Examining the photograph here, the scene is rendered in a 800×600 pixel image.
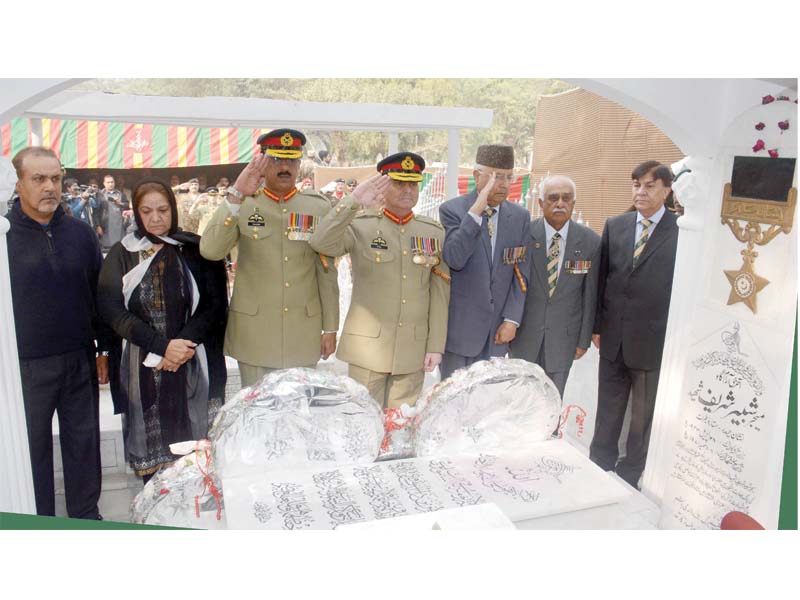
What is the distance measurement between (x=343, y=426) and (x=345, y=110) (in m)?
3.38

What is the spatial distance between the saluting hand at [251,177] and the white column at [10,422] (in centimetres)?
91

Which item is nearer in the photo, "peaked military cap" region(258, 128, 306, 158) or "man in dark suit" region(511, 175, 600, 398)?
"peaked military cap" region(258, 128, 306, 158)

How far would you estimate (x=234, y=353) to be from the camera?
3135 millimetres

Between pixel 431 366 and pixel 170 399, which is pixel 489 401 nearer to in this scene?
pixel 431 366

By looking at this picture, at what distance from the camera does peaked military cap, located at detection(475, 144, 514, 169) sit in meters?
3.08

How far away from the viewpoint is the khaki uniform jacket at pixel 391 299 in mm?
3098

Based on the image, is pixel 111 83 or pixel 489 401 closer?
pixel 489 401

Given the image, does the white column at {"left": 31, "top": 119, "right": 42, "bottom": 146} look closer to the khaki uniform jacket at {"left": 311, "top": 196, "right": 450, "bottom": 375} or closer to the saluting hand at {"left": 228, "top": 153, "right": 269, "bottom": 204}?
the saluting hand at {"left": 228, "top": 153, "right": 269, "bottom": 204}

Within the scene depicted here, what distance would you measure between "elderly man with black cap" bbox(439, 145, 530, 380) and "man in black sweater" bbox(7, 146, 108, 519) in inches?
66.8

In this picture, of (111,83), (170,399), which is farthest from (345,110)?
(111,83)

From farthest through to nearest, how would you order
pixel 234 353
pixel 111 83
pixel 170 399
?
pixel 111 83
pixel 234 353
pixel 170 399

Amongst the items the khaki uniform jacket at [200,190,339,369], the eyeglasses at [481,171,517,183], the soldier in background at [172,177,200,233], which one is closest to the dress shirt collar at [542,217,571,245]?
the eyeglasses at [481,171,517,183]

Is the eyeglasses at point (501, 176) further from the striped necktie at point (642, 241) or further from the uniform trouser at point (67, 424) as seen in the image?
the uniform trouser at point (67, 424)

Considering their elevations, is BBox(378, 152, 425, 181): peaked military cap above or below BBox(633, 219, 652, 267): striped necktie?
above
